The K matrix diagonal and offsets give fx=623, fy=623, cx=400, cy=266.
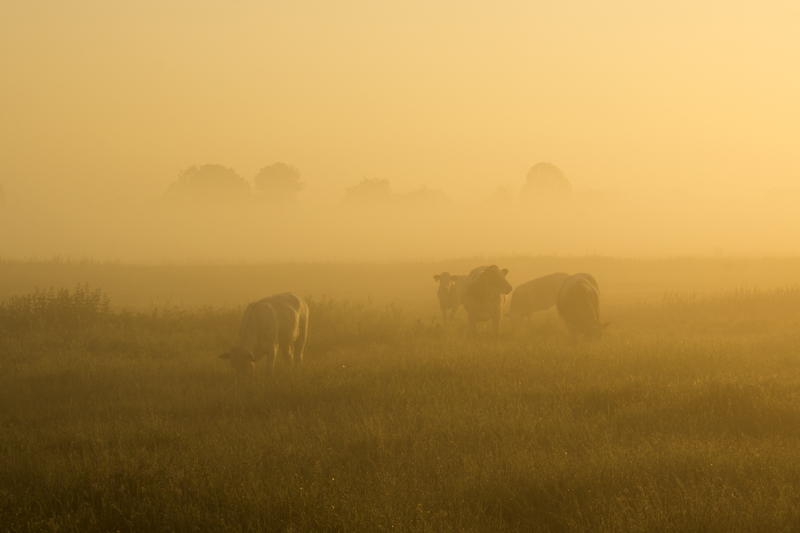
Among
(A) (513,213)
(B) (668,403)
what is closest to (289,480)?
(B) (668,403)

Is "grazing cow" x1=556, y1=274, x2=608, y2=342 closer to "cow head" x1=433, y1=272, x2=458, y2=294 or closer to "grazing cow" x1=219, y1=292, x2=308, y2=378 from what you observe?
"cow head" x1=433, y1=272, x2=458, y2=294

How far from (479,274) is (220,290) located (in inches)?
775

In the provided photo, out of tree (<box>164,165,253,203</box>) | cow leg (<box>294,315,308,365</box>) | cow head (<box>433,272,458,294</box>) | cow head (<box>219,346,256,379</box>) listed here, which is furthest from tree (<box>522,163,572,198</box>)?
cow head (<box>219,346,256,379</box>)

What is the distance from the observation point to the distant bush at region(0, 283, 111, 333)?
16.4 metres

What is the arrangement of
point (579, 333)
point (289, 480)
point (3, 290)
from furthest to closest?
point (3, 290), point (579, 333), point (289, 480)

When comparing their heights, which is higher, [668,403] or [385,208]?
[385,208]

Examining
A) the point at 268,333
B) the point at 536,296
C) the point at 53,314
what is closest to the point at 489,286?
the point at 536,296

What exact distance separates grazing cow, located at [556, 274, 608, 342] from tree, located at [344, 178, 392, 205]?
110 metres

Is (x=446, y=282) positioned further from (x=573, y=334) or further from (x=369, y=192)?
(x=369, y=192)

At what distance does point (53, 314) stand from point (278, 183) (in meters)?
106

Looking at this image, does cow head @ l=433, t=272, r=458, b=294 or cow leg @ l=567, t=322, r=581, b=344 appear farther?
cow head @ l=433, t=272, r=458, b=294

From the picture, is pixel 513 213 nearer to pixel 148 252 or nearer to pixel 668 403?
pixel 148 252

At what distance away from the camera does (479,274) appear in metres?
17.7

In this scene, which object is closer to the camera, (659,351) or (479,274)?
(659,351)
